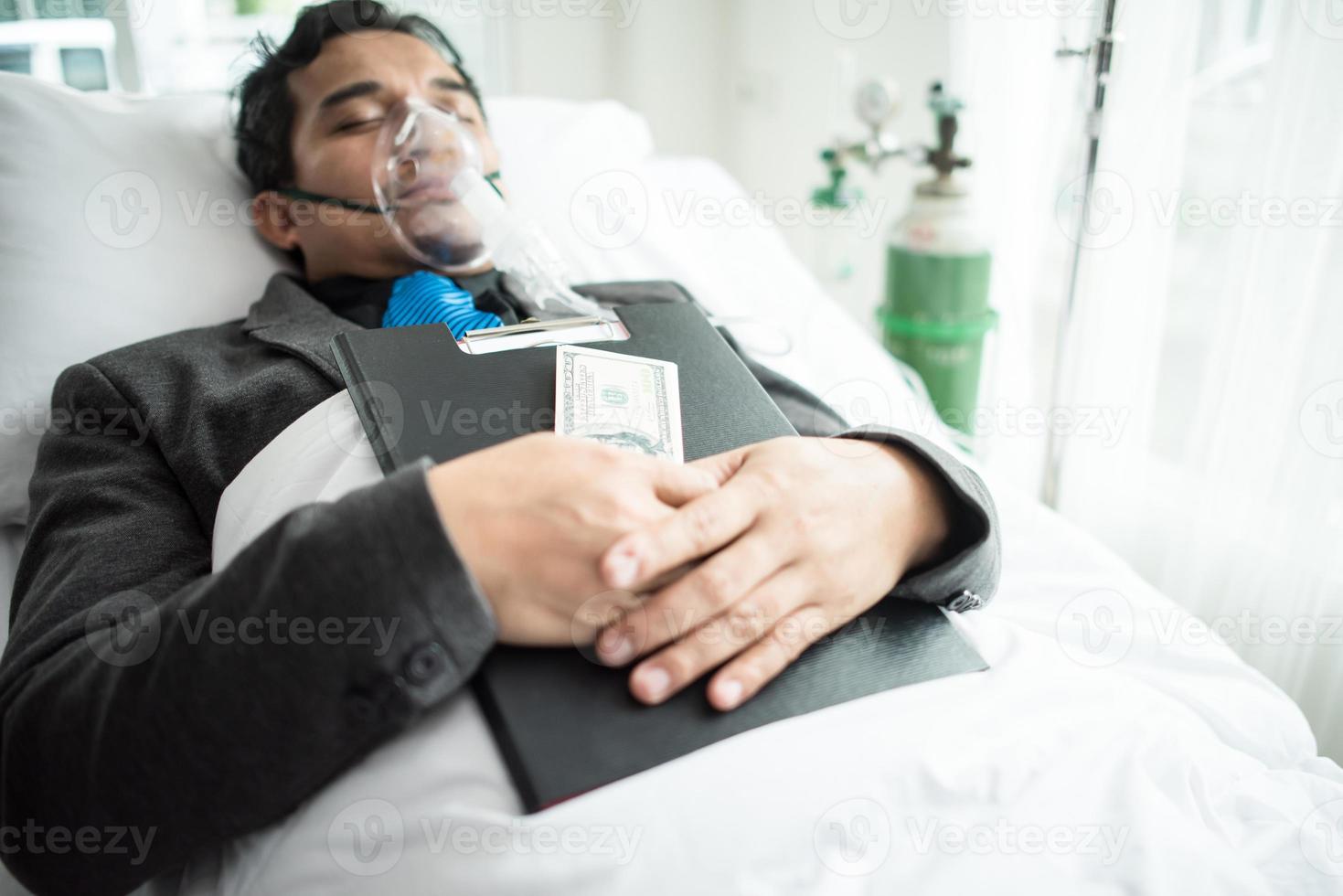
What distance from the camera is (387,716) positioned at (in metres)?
0.61

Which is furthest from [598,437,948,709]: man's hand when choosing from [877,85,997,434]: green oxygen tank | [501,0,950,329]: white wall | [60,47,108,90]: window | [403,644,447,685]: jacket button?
[60,47,108,90]: window

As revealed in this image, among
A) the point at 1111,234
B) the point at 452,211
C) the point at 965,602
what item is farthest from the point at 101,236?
the point at 1111,234

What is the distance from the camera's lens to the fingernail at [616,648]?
2.13 feet

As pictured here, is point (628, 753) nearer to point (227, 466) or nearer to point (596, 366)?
point (596, 366)

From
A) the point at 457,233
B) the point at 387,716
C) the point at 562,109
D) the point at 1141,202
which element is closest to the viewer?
the point at 387,716

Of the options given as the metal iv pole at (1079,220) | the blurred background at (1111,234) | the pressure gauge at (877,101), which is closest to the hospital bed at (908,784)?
the metal iv pole at (1079,220)

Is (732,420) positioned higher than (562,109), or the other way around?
(562,109)

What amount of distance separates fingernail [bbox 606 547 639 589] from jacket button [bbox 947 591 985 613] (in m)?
0.33

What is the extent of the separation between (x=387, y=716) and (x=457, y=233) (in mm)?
825

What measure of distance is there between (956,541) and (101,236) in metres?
1.27

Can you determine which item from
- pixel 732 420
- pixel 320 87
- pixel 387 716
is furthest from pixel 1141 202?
pixel 387 716

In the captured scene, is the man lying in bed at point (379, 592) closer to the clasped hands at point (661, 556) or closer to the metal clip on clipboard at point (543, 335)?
the clasped hands at point (661, 556)

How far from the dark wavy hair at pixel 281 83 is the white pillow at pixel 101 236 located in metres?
0.08

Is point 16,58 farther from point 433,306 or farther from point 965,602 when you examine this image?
point 965,602
